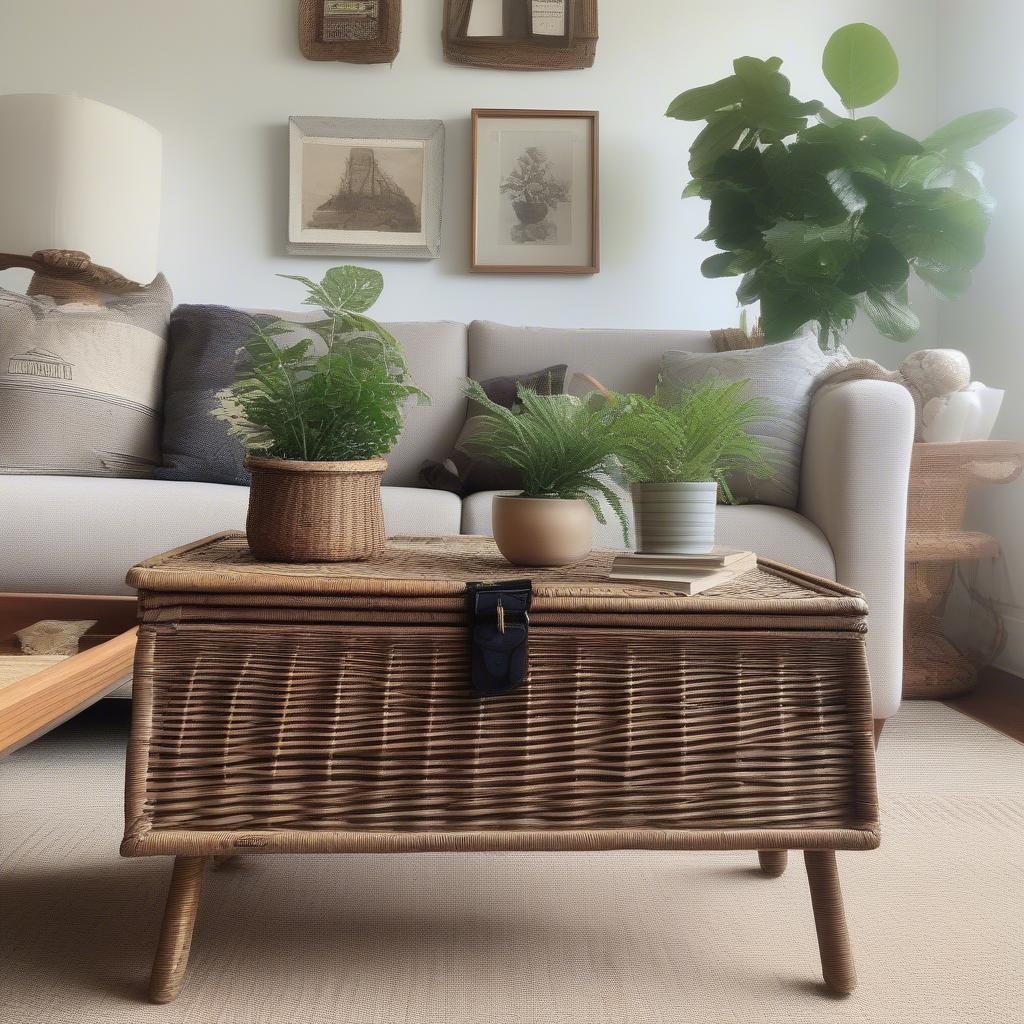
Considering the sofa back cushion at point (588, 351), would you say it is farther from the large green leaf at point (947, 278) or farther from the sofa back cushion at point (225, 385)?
the large green leaf at point (947, 278)

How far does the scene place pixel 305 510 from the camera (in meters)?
1.04

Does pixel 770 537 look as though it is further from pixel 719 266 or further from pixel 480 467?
pixel 719 266

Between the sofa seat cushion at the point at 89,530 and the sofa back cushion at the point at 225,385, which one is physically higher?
the sofa back cushion at the point at 225,385

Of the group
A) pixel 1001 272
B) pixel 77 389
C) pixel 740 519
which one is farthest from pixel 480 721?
pixel 1001 272

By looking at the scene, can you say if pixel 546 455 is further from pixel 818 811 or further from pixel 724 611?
pixel 818 811

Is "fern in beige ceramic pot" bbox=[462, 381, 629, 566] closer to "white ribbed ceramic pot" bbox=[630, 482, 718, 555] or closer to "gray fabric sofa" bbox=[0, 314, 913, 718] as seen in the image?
"white ribbed ceramic pot" bbox=[630, 482, 718, 555]

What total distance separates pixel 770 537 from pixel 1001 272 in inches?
54.1

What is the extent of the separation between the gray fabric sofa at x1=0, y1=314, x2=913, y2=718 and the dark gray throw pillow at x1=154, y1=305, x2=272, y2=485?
0.22m

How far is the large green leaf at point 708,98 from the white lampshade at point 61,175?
143 centimetres

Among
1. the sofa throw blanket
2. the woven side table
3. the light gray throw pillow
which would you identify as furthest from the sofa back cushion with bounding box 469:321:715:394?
the sofa throw blanket

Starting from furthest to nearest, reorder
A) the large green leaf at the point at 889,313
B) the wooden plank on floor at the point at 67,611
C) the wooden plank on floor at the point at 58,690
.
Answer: the large green leaf at the point at 889,313, the wooden plank on floor at the point at 67,611, the wooden plank on floor at the point at 58,690

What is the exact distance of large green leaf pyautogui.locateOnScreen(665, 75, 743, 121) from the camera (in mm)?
2457

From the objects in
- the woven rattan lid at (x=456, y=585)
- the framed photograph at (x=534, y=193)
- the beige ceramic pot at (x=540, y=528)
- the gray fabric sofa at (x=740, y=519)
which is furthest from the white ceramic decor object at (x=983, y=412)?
the beige ceramic pot at (x=540, y=528)

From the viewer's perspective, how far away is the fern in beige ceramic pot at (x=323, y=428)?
1.05m
